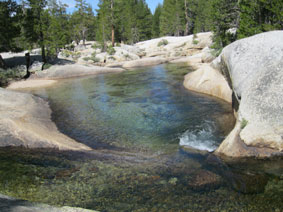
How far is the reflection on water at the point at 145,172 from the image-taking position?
4.07 m

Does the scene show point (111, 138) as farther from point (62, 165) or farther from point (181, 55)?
point (181, 55)

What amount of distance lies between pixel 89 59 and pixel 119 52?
5.27m

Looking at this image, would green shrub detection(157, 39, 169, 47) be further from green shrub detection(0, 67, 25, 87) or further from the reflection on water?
the reflection on water

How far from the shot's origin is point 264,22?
51.5 feet

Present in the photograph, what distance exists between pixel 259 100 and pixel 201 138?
2.05 meters

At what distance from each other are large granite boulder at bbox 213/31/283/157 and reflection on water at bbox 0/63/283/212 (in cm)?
54

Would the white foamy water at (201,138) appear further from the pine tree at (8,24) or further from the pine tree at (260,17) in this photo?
the pine tree at (8,24)

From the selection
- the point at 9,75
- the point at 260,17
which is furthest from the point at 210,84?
the point at 9,75

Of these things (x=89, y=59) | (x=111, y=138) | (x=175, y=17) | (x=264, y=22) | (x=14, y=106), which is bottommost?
(x=111, y=138)

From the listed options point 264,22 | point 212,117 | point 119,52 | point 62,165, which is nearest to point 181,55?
point 119,52

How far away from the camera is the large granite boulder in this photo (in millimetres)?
5918

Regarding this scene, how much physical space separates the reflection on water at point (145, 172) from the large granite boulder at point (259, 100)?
→ 21.1 inches

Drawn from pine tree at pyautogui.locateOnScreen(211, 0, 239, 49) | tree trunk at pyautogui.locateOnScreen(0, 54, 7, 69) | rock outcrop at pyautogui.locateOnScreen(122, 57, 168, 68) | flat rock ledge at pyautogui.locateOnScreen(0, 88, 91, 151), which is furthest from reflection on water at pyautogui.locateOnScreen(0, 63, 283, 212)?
rock outcrop at pyautogui.locateOnScreen(122, 57, 168, 68)

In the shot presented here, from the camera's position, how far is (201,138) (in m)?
7.41
